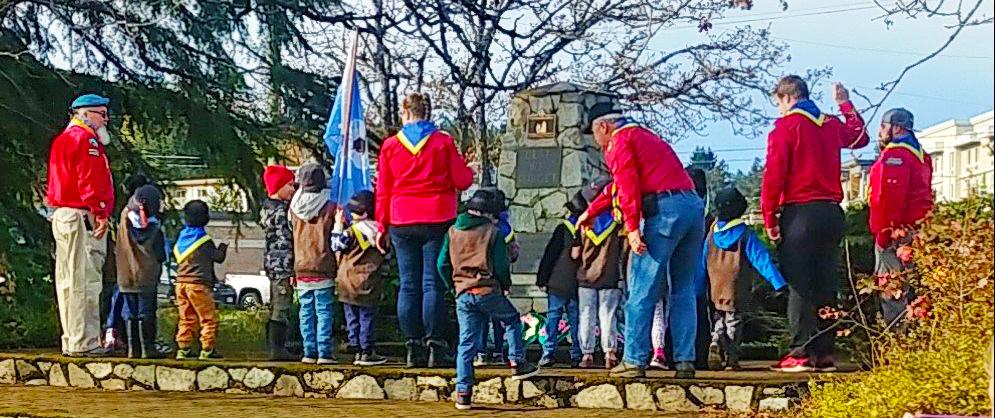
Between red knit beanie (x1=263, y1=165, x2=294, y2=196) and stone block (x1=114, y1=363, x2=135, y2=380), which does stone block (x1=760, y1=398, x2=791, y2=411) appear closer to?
red knit beanie (x1=263, y1=165, x2=294, y2=196)

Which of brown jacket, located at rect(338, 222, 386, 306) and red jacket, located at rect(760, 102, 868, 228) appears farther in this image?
brown jacket, located at rect(338, 222, 386, 306)

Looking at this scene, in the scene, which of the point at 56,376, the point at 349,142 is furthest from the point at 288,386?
the point at 349,142

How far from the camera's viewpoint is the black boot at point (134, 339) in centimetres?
952

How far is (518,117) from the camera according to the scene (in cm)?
1562

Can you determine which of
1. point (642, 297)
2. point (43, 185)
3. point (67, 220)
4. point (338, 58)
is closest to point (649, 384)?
point (642, 297)

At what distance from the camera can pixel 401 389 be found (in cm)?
831

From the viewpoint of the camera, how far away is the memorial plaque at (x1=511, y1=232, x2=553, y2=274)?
15.3 m

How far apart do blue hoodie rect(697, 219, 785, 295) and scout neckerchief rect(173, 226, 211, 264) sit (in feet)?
11.6

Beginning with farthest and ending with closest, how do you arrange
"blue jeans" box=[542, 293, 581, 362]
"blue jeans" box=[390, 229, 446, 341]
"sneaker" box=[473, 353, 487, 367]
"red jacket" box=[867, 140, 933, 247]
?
1. "blue jeans" box=[542, 293, 581, 362]
2. "sneaker" box=[473, 353, 487, 367]
3. "blue jeans" box=[390, 229, 446, 341]
4. "red jacket" box=[867, 140, 933, 247]

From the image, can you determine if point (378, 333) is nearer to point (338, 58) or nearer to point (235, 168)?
point (235, 168)

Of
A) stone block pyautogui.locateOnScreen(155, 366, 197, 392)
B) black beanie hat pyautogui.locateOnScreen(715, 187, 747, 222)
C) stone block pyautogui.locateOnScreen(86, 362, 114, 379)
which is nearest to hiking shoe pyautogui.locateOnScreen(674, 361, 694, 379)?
black beanie hat pyautogui.locateOnScreen(715, 187, 747, 222)

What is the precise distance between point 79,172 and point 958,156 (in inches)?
226

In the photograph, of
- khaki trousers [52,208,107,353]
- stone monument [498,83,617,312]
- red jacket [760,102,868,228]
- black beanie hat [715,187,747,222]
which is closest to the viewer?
red jacket [760,102,868,228]

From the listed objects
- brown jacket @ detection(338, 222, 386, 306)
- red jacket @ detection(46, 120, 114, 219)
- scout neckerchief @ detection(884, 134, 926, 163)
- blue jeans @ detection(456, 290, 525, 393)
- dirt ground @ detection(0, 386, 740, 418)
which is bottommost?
dirt ground @ detection(0, 386, 740, 418)
